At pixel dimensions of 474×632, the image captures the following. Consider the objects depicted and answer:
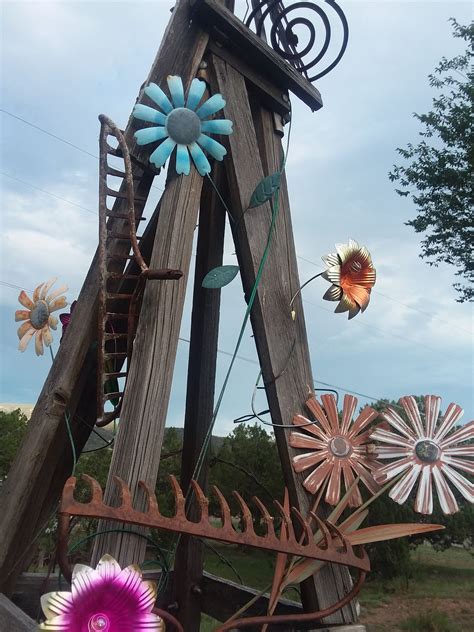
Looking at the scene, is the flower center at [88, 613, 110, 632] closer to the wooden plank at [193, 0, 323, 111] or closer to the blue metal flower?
the blue metal flower

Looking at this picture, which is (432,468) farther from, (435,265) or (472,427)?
(435,265)

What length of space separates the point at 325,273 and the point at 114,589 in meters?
0.92

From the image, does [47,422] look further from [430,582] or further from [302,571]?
[430,582]

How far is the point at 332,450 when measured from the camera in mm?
1384

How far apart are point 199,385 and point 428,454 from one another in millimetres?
991

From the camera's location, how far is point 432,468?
1.31m

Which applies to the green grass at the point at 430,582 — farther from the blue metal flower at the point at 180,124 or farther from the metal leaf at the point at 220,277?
the blue metal flower at the point at 180,124

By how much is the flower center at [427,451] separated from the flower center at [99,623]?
2.50ft

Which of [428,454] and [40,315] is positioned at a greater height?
[40,315]

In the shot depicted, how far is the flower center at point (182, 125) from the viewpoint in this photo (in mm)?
1402

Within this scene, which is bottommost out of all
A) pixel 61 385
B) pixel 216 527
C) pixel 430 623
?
pixel 430 623

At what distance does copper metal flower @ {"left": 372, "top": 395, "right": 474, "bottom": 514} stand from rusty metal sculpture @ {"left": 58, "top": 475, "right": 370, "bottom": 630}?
0.18 m

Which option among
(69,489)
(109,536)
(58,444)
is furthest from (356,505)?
(58,444)

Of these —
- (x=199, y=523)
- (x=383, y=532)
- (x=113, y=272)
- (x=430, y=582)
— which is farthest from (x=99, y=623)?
(x=430, y=582)
